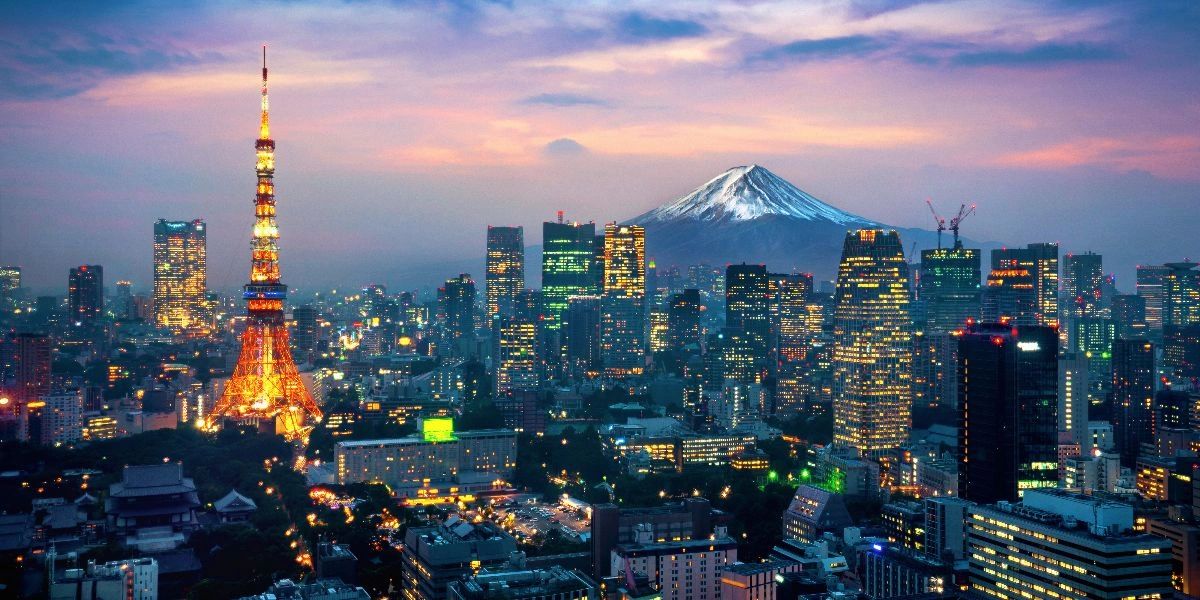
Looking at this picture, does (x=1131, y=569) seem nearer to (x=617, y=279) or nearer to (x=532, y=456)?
(x=532, y=456)

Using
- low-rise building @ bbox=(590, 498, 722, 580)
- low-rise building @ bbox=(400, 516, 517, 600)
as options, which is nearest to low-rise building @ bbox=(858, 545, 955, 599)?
low-rise building @ bbox=(590, 498, 722, 580)

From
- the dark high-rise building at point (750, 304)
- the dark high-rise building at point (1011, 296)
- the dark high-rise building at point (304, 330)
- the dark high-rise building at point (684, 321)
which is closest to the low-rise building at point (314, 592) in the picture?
the dark high-rise building at point (1011, 296)

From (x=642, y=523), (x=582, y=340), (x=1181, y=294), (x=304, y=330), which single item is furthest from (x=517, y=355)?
(x=642, y=523)

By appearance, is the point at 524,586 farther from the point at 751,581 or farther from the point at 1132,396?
the point at 1132,396

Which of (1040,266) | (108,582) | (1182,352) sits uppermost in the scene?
(1040,266)

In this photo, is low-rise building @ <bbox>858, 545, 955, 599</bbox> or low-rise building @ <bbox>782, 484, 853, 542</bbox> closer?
low-rise building @ <bbox>858, 545, 955, 599</bbox>

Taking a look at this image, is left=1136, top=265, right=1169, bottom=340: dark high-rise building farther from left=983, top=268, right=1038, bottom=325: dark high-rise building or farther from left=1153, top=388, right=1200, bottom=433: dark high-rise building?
left=1153, top=388, right=1200, bottom=433: dark high-rise building

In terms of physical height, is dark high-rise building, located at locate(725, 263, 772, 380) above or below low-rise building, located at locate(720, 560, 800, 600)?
above

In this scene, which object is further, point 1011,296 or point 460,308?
point 460,308
